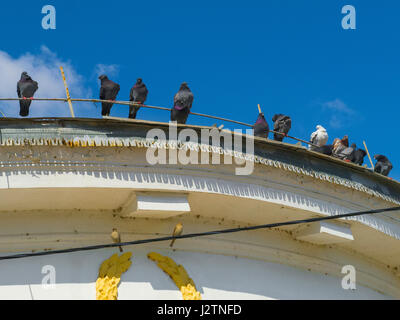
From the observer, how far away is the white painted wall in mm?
10945

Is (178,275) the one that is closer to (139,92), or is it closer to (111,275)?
(111,275)

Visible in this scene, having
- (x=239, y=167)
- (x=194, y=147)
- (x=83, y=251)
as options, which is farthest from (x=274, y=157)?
(x=83, y=251)

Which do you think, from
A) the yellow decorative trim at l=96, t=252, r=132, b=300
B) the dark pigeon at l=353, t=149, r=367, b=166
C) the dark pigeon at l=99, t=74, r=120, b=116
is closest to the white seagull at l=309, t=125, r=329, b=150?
the dark pigeon at l=353, t=149, r=367, b=166

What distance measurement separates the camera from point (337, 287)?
1303 centimetres

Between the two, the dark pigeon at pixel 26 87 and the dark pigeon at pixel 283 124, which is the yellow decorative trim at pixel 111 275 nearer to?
the dark pigeon at pixel 26 87

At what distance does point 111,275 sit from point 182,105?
3523 mm

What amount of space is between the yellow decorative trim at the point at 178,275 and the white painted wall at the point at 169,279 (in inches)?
3.2

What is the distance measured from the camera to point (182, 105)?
43.1ft

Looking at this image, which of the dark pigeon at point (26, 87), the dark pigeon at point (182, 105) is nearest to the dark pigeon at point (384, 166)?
the dark pigeon at point (182, 105)

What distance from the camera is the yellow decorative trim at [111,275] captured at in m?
11.0

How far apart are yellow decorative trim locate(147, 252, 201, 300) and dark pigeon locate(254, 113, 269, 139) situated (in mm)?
3537

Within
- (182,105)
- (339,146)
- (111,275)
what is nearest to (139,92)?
(182,105)

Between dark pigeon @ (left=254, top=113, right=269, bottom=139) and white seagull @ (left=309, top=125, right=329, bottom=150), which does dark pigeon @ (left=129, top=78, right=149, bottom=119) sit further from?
white seagull @ (left=309, top=125, right=329, bottom=150)
